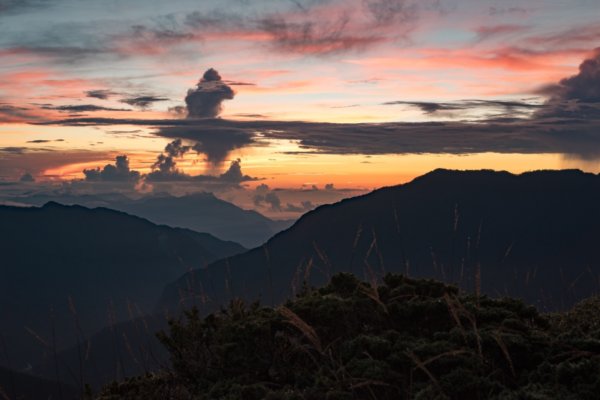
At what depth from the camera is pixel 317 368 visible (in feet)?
24.1

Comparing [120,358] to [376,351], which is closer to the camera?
[376,351]

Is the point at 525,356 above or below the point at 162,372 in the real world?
above

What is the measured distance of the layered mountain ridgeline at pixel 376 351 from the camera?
20.4ft

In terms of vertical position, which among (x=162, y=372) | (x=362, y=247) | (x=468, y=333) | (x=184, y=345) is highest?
(x=468, y=333)

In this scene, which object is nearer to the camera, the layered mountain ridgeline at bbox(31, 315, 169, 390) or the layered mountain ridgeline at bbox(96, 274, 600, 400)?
the layered mountain ridgeline at bbox(96, 274, 600, 400)

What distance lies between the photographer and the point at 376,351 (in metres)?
6.95

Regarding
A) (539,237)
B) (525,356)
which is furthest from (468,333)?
(539,237)

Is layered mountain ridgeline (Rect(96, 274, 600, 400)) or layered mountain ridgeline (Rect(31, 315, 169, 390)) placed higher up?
layered mountain ridgeline (Rect(96, 274, 600, 400))

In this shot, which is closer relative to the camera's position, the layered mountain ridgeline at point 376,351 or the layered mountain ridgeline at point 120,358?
the layered mountain ridgeline at point 376,351

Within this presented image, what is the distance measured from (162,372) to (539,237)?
19768 cm

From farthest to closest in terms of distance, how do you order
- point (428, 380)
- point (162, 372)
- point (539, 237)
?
point (539, 237)
point (162, 372)
point (428, 380)

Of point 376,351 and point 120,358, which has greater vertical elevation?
point 376,351

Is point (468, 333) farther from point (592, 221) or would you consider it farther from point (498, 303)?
point (592, 221)

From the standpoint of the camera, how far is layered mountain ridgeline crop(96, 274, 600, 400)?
6.23 m
